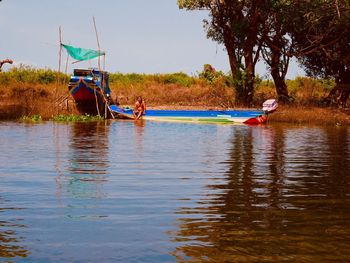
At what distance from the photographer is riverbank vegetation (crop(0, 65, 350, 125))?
98.4ft

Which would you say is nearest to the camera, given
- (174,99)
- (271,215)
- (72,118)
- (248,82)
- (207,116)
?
(271,215)

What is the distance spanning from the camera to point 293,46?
33656 millimetres

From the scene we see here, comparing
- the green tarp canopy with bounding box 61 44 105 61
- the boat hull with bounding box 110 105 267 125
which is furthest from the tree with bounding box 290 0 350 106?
the green tarp canopy with bounding box 61 44 105 61

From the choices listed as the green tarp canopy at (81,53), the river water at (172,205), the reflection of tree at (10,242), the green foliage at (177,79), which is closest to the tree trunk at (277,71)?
the green tarp canopy at (81,53)

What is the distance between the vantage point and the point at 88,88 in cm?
3072

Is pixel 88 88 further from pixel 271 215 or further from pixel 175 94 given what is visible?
pixel 271 215

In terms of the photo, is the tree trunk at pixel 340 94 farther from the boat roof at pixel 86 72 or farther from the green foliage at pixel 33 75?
the green foliage at pixel 33 75

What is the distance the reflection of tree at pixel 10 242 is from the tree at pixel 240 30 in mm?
26378

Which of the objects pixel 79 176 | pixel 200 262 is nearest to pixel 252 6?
pixel 79 176

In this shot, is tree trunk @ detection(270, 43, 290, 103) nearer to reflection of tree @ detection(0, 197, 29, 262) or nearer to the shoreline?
the shoreline

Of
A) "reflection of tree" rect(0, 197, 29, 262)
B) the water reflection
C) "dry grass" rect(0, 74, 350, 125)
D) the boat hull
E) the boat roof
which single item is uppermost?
the boat roof

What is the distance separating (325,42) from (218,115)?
8.80m

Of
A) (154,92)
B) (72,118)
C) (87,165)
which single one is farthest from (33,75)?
(87,165)

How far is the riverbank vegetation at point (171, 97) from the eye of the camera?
29984 millimetres
